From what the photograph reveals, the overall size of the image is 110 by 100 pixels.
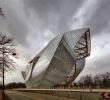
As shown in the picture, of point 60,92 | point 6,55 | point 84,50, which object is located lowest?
point 60,92

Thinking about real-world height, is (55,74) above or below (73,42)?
below

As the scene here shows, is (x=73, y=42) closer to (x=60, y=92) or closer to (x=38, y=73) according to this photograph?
(x=38, y=73)

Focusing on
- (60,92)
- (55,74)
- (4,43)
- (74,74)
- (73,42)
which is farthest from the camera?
(74,74)

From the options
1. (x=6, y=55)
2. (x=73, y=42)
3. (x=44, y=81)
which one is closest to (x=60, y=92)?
(x=6, y=55)

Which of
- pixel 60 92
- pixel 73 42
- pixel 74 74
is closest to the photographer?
pixel 60 92

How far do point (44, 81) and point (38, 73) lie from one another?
413cm

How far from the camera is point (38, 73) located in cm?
10925

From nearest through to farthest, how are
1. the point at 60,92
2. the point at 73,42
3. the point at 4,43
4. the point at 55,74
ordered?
the point at 4,43
the point at 60,92
the point at 73,42
the point at 55,74

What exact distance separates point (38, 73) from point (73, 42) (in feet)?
60.2

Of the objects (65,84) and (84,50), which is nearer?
(84,50)

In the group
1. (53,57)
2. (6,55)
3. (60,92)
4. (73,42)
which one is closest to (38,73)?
(53,57)

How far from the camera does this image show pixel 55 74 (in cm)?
10475

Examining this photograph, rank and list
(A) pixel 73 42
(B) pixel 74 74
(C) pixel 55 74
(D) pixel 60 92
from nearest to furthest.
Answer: (D) pixel 60 92
(A) pixel 73 42
(C) pixel 55 74
(B) pixel 74 74

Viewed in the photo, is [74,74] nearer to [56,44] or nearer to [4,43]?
[56,44]
